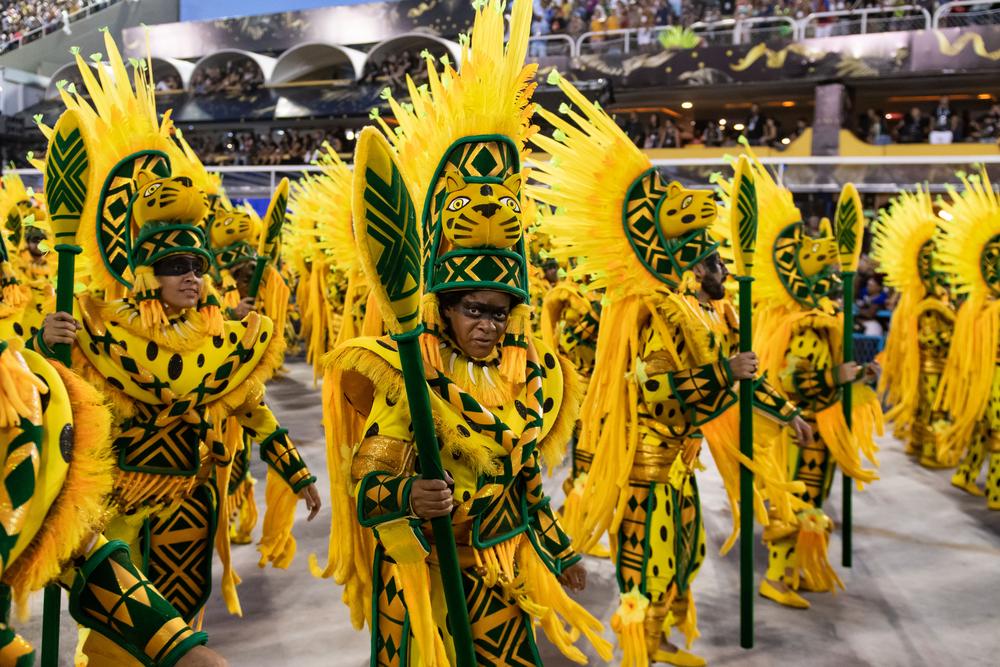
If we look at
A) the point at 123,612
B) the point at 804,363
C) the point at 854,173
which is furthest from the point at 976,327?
the point at 123,612

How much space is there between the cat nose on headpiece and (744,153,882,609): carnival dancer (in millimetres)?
2882

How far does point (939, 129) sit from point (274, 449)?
14358 mm

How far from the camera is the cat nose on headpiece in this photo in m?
2.19

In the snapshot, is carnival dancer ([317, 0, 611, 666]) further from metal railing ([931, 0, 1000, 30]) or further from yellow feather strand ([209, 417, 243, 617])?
metal railing ([931, 0, 1000, 30])

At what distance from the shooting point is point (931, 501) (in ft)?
22.1

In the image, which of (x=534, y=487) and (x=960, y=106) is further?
(x=960, y=106)

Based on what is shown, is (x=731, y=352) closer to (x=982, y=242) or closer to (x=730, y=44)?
(x=982, y=242)

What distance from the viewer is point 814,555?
466 centimetres

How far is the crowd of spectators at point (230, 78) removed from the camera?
834 inches

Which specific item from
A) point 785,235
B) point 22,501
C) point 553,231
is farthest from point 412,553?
point 785,235

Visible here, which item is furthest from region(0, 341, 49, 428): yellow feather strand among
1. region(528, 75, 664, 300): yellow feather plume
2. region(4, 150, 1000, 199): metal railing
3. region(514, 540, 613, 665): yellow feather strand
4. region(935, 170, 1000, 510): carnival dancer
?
region(4, 150, 1000, 199): metal railing

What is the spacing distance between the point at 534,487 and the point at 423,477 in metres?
0.59

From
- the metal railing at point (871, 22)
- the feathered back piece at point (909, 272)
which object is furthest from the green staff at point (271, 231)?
the metal railing at point (871, 22)

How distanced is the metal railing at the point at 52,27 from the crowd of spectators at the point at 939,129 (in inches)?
784
